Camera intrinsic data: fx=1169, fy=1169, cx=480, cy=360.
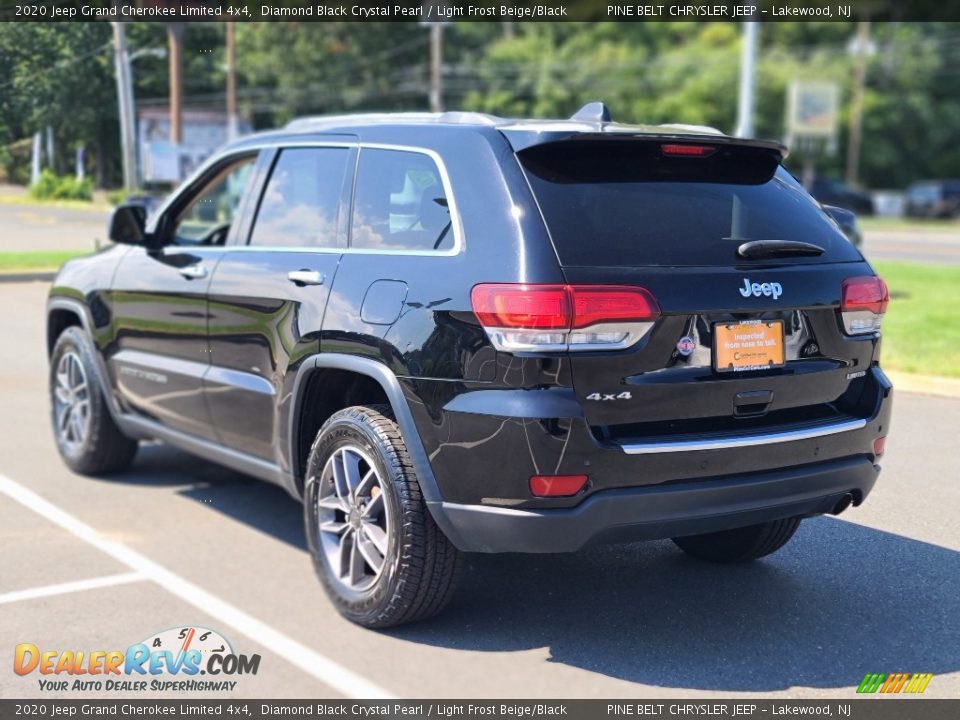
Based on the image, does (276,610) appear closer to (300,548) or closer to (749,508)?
(300,548)

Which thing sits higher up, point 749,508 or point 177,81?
point 177,81

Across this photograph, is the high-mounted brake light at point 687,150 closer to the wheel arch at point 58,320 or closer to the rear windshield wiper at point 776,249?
the rear windshield wiper at point 776,249

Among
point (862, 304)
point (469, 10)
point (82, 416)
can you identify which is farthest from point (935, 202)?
point (862, 304)

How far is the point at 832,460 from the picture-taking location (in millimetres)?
4266

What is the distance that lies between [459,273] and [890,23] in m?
68.2

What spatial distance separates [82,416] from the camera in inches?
258

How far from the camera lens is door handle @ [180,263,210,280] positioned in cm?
539

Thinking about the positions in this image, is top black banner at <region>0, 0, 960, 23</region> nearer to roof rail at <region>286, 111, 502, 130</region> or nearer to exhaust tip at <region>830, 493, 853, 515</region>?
roof rail at <region>286, 111, 502, 130</region>

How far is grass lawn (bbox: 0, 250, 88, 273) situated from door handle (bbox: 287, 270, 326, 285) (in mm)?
6831

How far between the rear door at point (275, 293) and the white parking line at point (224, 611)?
642mm

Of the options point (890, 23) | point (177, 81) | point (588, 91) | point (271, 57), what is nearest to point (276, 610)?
point (177, 81)
